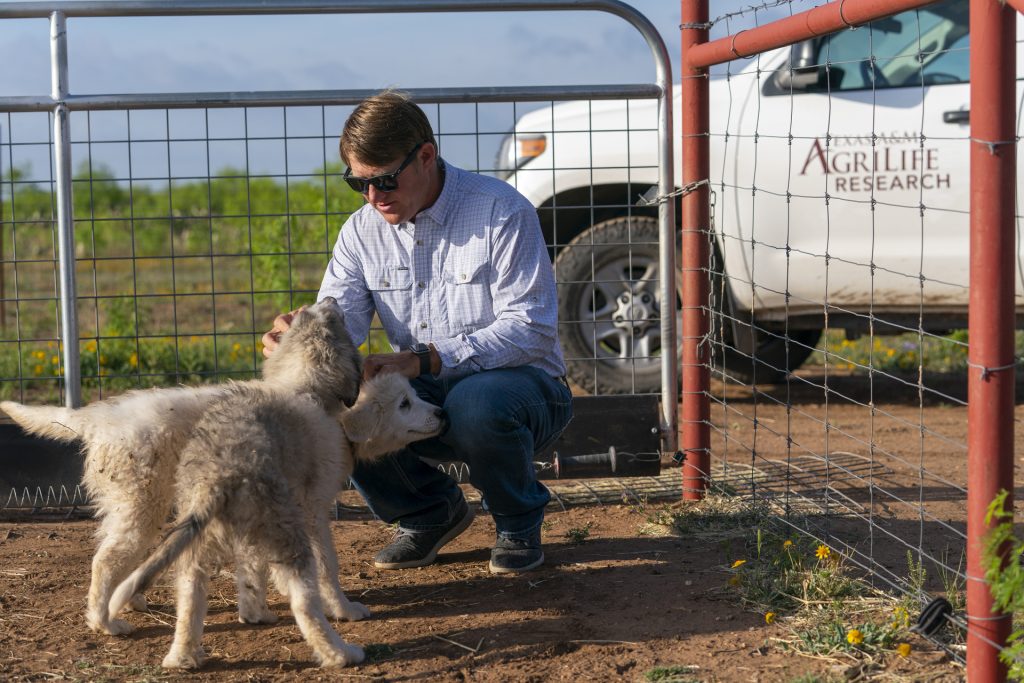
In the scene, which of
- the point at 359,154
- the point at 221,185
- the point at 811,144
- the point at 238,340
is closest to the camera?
the point at 359,154

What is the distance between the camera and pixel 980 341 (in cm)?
281

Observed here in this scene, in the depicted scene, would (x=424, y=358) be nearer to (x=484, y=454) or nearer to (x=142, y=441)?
(x=484, y=454)

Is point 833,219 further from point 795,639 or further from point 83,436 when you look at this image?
point 83,436

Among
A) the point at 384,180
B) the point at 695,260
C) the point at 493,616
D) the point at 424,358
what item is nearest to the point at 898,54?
the point at 695,260

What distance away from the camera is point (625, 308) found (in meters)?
7.10

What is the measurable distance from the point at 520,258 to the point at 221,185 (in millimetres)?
21448

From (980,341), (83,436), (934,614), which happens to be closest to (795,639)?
(934,614)

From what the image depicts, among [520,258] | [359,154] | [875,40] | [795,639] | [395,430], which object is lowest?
[795,639]

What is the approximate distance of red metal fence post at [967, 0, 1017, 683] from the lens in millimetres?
2734

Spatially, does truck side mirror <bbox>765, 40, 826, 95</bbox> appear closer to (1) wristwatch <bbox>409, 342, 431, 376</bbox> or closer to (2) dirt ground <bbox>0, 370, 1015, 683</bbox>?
(2) dirt ground <bbox>0, 370, 1015, 683</bbox>

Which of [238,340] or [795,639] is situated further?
[238,340]

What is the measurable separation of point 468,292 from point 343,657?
4.87 feet

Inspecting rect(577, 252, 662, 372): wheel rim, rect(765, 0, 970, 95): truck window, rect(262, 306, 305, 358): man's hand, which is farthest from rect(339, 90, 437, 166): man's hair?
rect(765, 0, 970, 95): truck window

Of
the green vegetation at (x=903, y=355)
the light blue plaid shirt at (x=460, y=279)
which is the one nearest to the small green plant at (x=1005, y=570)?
the light blue plaid shirt at (x=460, y=279)
